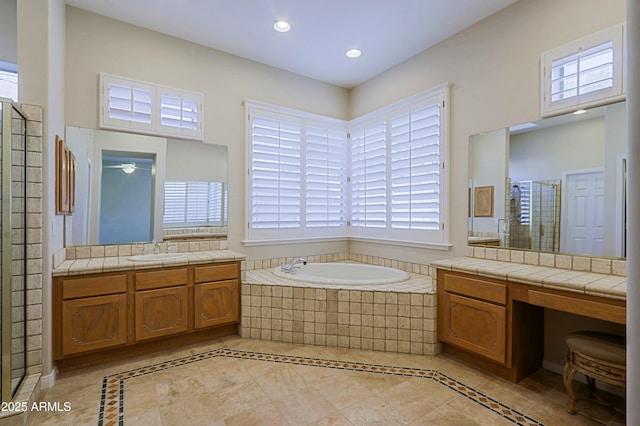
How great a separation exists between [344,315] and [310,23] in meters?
2.72

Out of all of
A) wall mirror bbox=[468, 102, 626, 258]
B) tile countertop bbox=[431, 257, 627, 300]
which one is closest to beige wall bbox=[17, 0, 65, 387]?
tile countertop bbox=[431, 257, 627, 300]

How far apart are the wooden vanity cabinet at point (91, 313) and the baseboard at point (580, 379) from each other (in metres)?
3.35

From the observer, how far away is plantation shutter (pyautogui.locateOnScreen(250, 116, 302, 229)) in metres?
3.78

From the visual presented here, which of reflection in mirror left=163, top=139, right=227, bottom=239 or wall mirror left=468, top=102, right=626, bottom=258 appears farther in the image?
reflection in mirror left=163, top=139, right=227, bottom=239

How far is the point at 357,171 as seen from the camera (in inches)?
173

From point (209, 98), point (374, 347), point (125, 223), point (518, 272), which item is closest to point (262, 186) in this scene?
point (209, 98)

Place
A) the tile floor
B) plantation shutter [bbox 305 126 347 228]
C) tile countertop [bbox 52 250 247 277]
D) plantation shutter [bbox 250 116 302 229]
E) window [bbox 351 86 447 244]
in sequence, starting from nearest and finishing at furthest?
the tile floor
tile countertop [bbox 52 250 247 277]
window [bbox 351 86 447 244]
plantation shutter [bbox 250 116 302 229]
plantation shutter [bbox 305 126 347 228]

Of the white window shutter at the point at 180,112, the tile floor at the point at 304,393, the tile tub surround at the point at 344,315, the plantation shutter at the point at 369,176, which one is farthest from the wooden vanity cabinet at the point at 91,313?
the plantation shutter at the point at 369,176

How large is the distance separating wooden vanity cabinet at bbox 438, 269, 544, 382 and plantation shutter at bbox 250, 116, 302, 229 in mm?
2004

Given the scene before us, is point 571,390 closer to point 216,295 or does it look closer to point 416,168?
point 416,168

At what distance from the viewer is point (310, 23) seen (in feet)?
9.91

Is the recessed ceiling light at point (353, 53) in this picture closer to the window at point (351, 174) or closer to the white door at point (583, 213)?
the window at point (351, 174)

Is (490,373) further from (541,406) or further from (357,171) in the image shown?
(357,171)

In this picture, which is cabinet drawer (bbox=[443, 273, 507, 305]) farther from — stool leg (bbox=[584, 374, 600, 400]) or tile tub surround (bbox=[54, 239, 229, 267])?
tile tub surround (bbox=[54, 239, 229, 267])
